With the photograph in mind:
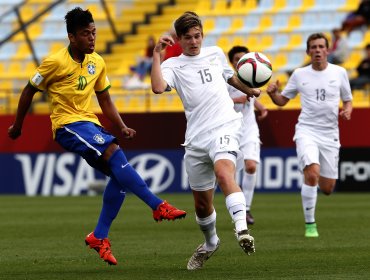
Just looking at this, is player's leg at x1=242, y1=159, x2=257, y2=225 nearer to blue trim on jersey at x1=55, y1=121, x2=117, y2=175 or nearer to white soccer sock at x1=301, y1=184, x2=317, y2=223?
white soccer sock at x1=301, y1=184, x2=317, y2=223

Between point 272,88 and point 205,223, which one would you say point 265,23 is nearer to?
point 272,88

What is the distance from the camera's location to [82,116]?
972cm

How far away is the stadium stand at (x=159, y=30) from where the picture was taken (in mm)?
26406

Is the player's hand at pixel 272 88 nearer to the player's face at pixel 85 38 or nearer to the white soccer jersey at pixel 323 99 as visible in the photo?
the white soccer jersey at pixel 323 99

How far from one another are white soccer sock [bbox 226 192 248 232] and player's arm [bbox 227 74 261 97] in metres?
1.09

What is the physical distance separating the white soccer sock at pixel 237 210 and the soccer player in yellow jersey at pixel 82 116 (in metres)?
0.89

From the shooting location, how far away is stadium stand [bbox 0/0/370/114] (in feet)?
86.6

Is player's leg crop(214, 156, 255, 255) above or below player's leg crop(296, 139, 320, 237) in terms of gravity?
above

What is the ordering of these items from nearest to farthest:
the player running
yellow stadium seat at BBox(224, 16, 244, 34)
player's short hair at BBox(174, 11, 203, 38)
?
1. player's short hair at BBox(174, 11, 203, 38)
2. the player running
3. yellow stadium seat at BBox(224, 16, 244, 34)

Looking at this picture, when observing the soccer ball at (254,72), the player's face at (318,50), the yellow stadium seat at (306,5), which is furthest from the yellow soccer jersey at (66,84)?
the yellow stadium seat at (306,5)

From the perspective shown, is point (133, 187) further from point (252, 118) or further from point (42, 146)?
point (42, 146)

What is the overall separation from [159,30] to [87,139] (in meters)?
20.0

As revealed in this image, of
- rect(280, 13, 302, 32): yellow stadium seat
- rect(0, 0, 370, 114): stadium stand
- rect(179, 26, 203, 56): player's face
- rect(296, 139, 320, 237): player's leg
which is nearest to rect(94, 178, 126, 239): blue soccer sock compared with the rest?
rect(179, 26, 203, 56): player's face

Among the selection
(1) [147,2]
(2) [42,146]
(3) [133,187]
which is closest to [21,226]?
(3) [133,187]
